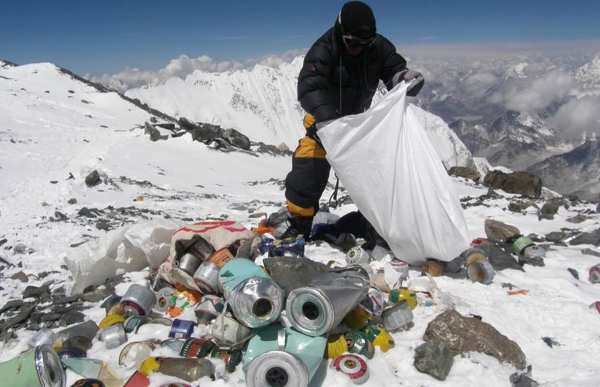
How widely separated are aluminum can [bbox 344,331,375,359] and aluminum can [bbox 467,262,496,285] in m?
1.58

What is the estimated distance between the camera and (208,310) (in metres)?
3.28

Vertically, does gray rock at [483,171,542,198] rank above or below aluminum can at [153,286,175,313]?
below

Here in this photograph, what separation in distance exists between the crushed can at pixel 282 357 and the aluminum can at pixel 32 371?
1197 mm

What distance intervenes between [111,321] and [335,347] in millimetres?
1848

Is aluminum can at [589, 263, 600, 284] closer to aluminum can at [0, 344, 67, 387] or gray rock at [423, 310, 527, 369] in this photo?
gray rock at [423, 310, 527, 369]

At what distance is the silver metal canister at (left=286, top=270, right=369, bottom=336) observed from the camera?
8.78 ft

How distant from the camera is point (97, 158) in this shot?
12.0 meters

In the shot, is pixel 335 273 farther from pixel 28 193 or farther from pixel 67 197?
pixel 28 193

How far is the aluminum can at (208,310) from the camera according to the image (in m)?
3.27

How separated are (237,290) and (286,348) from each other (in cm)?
50

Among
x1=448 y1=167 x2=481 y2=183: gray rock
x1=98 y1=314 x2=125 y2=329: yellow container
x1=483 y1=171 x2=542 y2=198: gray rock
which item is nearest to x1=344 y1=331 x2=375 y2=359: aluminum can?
x1=98 y1=314 x2=125 y2=329: yellow container

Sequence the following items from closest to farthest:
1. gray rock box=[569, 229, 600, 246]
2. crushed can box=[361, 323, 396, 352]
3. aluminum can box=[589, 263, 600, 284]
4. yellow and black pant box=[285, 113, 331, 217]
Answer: crushed can box=[361, 323, 396, 352] → aluminum can box=[589, 263, 600, 284] → yellow and black pant box=[285, 113, 331, 217] → gray rock box=[569, 229, 600, 246]

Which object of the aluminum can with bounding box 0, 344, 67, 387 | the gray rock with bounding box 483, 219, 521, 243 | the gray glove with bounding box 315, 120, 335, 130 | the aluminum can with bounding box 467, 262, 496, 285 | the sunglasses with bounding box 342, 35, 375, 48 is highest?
the sunglasses with bounding box 342, 35, 375, 48

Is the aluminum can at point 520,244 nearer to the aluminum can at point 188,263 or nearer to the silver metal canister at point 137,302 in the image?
the aluminum can at point 188,263
